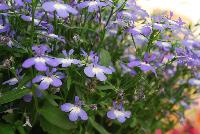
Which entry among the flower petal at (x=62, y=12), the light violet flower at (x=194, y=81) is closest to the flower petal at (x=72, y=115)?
the flower petal at (x=62, y=12)

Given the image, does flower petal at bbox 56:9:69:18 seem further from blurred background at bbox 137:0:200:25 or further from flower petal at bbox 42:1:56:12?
blurred background at bbox 137:0:200:25

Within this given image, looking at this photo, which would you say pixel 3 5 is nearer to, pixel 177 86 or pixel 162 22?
pixel 162 22

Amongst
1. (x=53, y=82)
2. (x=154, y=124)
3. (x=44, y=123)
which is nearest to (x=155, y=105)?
(x=154, y=124)

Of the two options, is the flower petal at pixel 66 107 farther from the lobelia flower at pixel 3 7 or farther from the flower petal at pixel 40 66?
the lobelia flower at pixel 3 7

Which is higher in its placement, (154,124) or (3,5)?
(3,5)

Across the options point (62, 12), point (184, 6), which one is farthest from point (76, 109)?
point (184, 6)

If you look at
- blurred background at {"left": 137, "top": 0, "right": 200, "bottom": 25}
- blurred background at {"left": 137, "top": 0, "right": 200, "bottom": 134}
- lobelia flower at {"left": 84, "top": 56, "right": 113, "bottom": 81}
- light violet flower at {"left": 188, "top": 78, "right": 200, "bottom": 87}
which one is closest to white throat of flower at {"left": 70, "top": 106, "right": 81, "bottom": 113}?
lobelia flower at {"left": 84, "top": 56, "right": 113, "bottom": 81}
